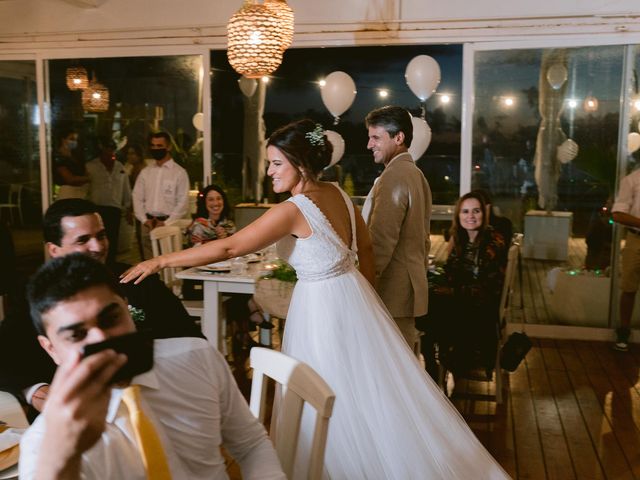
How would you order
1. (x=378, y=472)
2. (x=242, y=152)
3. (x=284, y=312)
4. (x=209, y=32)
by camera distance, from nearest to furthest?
(x=378, y=472) < (x=284, y=312) < (x=209, y=32) < (x=242, y=152)

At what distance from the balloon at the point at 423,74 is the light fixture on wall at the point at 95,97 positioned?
2.88 meters

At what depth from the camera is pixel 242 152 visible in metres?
6.53

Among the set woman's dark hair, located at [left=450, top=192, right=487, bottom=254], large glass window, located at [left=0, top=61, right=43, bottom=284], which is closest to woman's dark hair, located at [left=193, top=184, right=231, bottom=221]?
woman's dark hair, located at [left=450, top=192, right=487, bottom=254]

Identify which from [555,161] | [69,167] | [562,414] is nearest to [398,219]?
[562,414]

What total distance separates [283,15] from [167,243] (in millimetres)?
1825

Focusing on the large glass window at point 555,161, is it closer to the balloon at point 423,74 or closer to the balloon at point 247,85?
the balloon at point 423,74

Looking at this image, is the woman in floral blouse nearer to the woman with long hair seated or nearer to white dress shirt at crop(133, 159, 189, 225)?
white dress shirt at crop(133, 159, 189, 225)

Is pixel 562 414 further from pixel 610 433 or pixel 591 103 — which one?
pixel 591 103

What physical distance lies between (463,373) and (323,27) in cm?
318

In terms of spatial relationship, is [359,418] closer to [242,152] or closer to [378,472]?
[378,472]

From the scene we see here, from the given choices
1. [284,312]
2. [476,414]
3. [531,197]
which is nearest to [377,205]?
[284,312]

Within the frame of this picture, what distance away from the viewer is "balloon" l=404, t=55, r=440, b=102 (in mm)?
5191

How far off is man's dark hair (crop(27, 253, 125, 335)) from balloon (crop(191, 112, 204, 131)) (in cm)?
482

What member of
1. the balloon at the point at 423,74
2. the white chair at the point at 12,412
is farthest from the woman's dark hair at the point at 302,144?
the balloon at the point at 423,74
